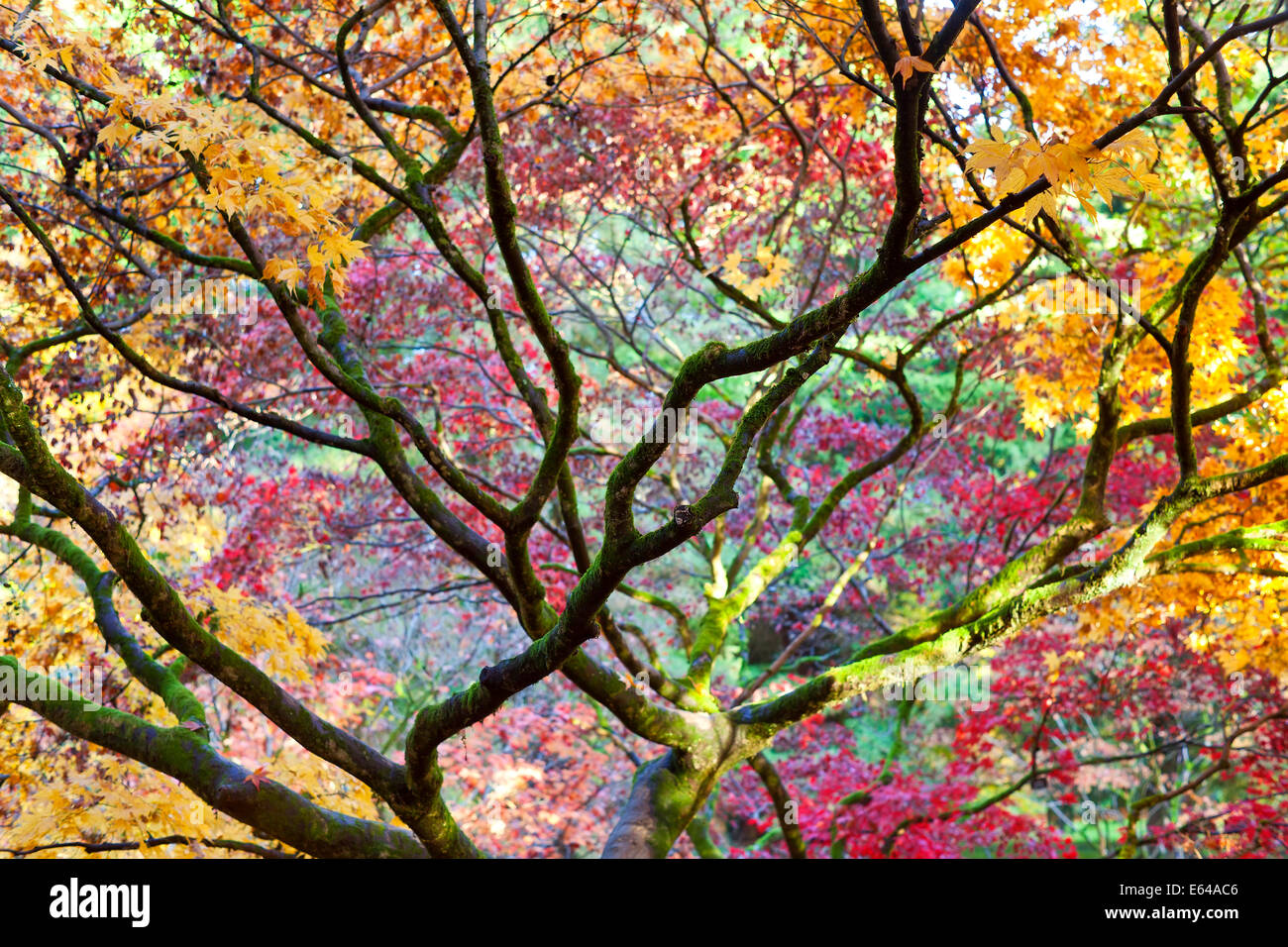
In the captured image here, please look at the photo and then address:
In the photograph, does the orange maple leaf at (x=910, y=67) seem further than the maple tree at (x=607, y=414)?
No

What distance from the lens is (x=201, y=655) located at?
323 centimetres

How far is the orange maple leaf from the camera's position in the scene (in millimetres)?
1856

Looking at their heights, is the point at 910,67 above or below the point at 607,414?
below

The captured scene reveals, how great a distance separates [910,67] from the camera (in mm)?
1885

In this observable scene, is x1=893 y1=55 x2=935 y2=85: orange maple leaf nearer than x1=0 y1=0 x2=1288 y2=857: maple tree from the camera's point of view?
Yes

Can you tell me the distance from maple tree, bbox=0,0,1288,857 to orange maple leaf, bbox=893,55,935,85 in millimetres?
11

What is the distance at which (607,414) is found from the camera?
992 centimetres

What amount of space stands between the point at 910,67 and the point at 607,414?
8087mm

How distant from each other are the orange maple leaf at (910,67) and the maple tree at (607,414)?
0.01m

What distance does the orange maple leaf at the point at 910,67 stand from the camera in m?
1.86

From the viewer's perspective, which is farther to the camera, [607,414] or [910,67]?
[607,414]
